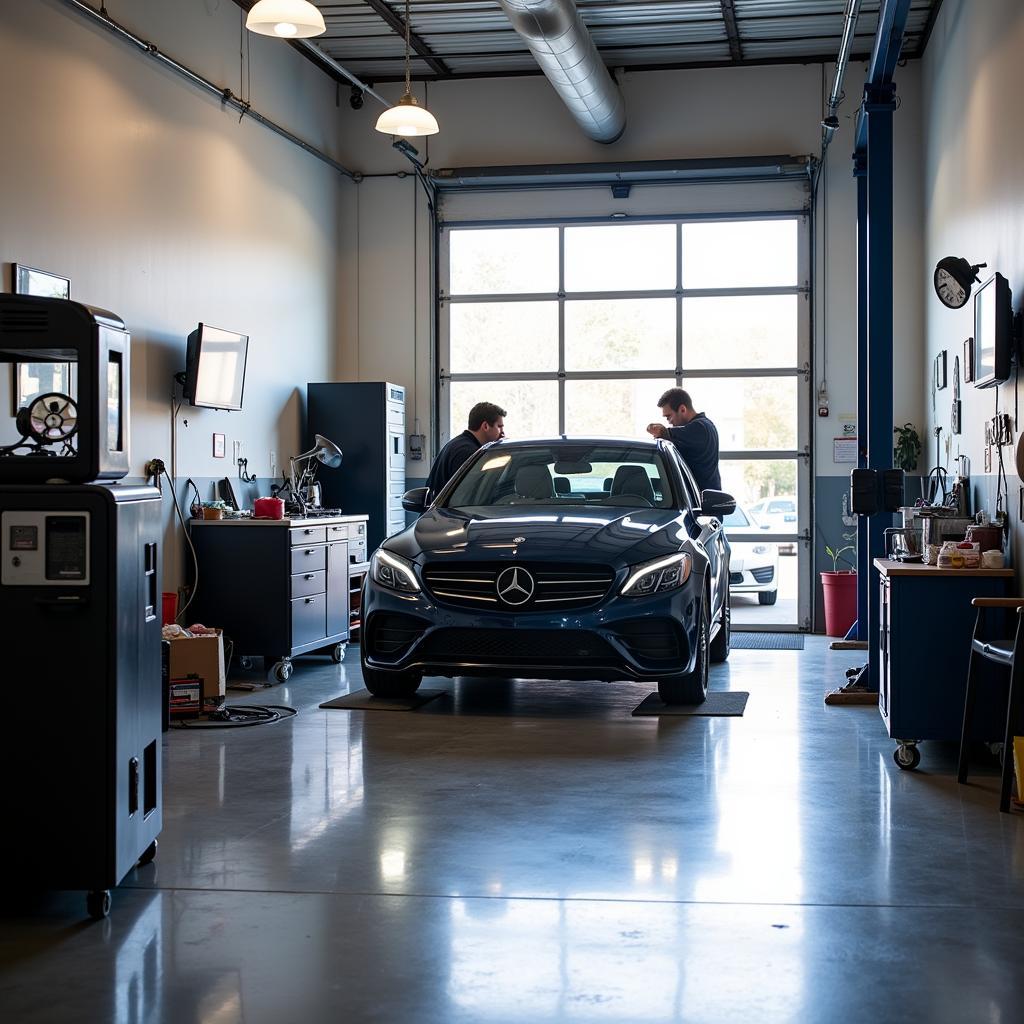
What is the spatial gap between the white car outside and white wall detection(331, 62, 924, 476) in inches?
30.2

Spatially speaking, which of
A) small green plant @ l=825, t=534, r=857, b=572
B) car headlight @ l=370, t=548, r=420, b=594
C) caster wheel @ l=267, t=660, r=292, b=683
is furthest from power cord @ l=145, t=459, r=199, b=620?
small green plant @ l=825, t=534, r=857, b=572

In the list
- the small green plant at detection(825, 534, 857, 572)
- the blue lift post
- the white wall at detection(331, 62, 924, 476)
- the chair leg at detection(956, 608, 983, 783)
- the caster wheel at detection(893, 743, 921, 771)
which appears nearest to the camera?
the chair leg at detection(956, 608, 983, 783)

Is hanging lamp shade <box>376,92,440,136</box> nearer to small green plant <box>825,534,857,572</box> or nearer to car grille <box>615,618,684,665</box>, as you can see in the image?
car grille <box>615,618,684,665</box>

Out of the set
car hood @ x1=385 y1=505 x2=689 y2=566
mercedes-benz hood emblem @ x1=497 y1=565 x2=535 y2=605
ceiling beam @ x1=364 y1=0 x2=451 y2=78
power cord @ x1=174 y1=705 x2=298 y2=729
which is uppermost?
ceiling beam @ x1=364 y1=0 x2=451 y2=78

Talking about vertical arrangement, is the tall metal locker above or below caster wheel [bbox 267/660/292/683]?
above

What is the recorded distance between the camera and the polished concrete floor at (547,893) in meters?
2.86

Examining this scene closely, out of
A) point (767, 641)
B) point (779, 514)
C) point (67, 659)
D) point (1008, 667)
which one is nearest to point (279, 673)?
point (767, 641)

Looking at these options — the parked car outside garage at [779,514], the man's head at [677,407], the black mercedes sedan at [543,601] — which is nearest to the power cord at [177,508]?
the black mercedes sedan at [543,601]

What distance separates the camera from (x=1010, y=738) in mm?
4828

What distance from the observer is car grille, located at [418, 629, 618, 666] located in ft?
20.3

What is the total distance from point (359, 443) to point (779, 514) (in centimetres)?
366

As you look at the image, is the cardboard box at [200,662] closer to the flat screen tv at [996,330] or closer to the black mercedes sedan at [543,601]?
the black mercedes sedan at [543,601]

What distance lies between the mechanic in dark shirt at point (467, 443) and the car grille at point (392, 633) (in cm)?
216

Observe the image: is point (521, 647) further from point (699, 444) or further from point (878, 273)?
point (699, 444)
